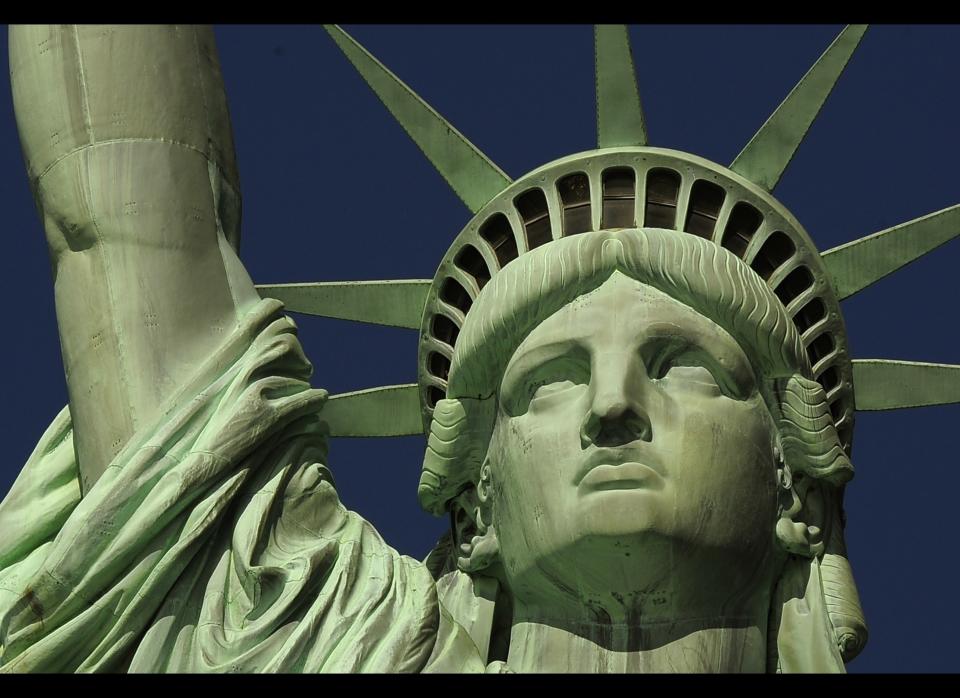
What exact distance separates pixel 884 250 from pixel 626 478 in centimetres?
262

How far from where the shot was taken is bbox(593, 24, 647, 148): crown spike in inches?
671

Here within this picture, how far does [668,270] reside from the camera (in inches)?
627

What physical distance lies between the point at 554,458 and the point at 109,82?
2.83 metres

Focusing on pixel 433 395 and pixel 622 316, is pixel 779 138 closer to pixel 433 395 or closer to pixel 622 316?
pixel 622 316

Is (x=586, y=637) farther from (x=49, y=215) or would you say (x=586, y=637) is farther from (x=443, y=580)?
(x=49, y=215)

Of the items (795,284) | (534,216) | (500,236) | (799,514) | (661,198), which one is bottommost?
(799,514)

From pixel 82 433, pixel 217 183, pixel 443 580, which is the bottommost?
pixel 443 580

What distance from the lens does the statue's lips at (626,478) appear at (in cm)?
1521

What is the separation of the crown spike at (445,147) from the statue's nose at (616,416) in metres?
2.04

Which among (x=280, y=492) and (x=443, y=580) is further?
(x=443, y=580)

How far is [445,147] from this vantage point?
1733 cm

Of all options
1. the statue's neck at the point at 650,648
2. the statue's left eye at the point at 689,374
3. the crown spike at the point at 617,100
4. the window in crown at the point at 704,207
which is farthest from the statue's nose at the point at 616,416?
the crown spike at the point at 617,100

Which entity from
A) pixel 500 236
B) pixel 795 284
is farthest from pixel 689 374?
pixel 500 236
